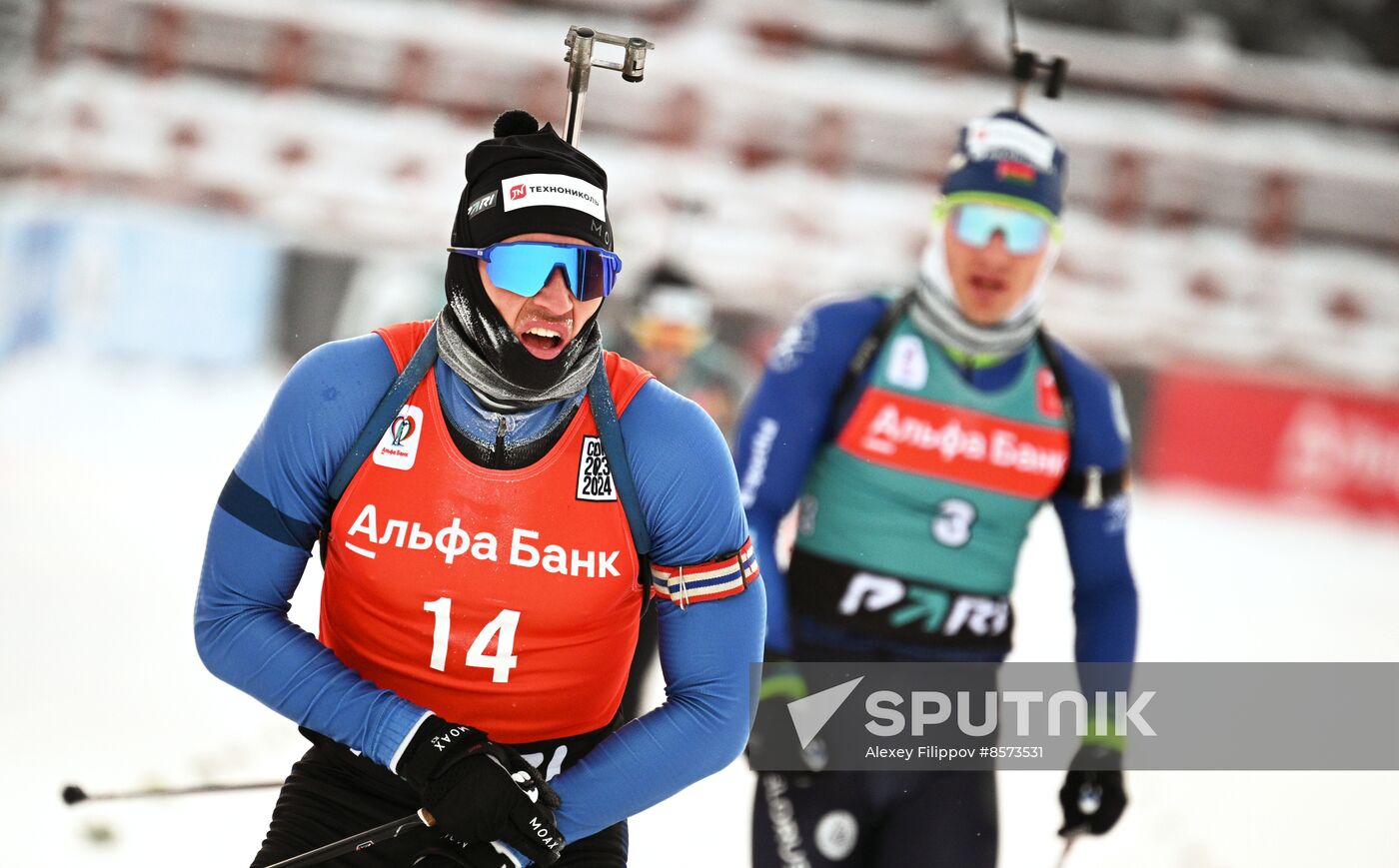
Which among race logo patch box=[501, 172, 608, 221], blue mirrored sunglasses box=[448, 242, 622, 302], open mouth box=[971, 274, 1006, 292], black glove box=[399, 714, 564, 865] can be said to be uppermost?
open mouth box=[971, 274, 1006, 292]

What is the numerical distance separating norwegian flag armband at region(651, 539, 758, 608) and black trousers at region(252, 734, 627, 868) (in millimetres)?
436

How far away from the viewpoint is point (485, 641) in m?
2.54

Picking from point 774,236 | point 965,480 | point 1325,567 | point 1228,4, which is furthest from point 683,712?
point 1228,4

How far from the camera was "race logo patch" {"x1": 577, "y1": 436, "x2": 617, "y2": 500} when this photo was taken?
2535 millimetres

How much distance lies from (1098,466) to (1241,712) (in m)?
4.34

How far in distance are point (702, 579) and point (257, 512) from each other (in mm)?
715

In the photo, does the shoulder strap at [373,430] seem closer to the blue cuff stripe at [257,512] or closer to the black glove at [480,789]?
the blue cuff stripe at [257,512]

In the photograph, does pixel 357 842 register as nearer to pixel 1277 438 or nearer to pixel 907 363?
pixel 907 363

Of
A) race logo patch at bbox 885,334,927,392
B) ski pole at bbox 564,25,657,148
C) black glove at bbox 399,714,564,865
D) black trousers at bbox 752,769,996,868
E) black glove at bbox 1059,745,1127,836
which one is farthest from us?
race logo patch at bbox 885,334,927,392

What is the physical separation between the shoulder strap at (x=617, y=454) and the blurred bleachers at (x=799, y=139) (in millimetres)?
14899

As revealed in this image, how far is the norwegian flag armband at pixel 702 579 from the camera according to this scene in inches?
101

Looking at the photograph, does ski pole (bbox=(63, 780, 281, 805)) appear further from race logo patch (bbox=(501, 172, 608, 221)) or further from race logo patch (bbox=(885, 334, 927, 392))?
race logo patch (bbox=(885, 334, 927, 392))

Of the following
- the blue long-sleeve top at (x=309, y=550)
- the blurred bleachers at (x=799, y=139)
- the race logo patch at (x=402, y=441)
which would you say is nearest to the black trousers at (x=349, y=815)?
the blue long-sleeve top at (x=309, y=550)

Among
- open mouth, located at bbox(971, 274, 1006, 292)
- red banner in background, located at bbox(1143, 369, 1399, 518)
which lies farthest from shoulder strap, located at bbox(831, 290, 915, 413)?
red banner in background, located at bbox(1143, 369, 1399, 518)
